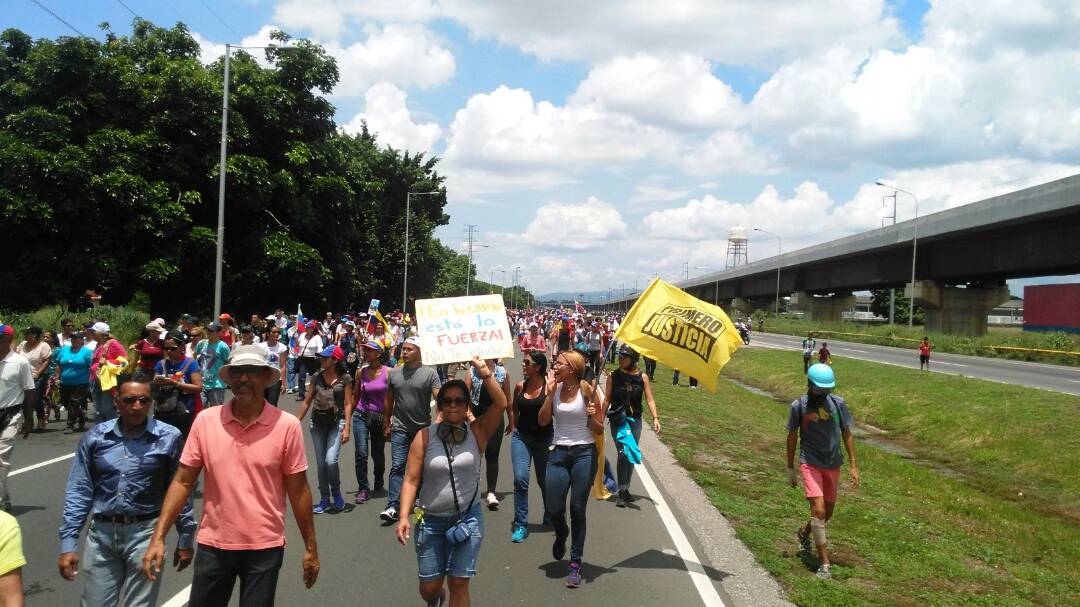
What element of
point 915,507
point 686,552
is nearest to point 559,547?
point 686,552

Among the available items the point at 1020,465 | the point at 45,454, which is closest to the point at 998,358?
the point at 1020,465

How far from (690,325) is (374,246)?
46450mm

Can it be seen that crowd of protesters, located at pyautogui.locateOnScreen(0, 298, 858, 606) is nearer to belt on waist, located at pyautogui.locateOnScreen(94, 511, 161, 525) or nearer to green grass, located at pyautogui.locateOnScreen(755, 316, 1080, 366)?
belt on waist, located at pyautogui.locateOnScreen(94, 511, 161, 525)

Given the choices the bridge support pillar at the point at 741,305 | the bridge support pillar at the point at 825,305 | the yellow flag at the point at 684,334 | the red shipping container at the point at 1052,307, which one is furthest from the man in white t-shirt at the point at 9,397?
the bridge support pillar at the point at 741,305

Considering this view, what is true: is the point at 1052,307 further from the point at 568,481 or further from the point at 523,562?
the point at 523,562

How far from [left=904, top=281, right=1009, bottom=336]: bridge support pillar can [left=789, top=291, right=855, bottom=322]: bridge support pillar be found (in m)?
19.8

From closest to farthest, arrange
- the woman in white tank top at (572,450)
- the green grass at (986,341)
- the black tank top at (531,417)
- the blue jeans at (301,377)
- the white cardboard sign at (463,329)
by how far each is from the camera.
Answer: the white cardboard sign at (463,329) < the woman in white tank top at (572,450) < the black tank top at (531,417) < the blue jeans at (301,377) < the green grass at (986,341)

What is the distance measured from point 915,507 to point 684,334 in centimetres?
470

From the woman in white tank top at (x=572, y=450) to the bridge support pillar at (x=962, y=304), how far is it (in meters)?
46.2

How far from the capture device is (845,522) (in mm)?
8656

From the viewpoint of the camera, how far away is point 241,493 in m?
3.86

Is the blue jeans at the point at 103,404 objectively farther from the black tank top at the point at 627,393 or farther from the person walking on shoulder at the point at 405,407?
the black tank top at the point at 627,393

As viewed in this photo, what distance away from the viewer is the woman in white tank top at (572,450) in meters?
6.29

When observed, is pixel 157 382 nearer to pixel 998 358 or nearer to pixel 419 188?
pixel 998 358
